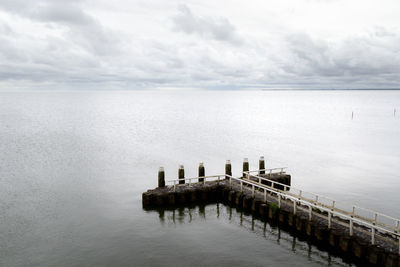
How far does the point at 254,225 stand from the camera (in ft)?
77.7

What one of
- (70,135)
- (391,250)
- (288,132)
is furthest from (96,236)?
(288,132)

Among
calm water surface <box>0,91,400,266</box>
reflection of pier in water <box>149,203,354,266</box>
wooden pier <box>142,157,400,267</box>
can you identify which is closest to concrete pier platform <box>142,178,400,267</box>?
wooden pier <box>142,157,400,267</box>

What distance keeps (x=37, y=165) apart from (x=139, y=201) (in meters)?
19.1

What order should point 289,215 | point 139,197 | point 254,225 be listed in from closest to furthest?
point 289,215, point 254,225, point 139,197

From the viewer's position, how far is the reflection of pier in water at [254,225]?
19.1 meters

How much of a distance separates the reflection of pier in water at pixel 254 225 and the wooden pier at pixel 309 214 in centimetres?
54

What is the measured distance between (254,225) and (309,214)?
4180 millimetres

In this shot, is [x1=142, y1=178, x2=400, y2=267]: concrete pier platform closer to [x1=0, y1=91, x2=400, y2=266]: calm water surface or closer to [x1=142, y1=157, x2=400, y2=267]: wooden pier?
[x1=142, y1=157, x2=400, y2=267]: wooden pier

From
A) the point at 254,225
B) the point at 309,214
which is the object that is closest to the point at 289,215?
the point at 309,214

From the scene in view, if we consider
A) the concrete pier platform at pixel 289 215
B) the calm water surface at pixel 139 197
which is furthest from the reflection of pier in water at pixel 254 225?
the concrete pier platform at pixel 289 215

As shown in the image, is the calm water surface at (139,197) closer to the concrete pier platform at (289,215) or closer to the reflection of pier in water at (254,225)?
the reflection of pier in water at (254,225)

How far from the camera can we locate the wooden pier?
1738 cm

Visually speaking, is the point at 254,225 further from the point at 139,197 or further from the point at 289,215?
the point at 139,197

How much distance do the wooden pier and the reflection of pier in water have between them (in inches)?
21.1
